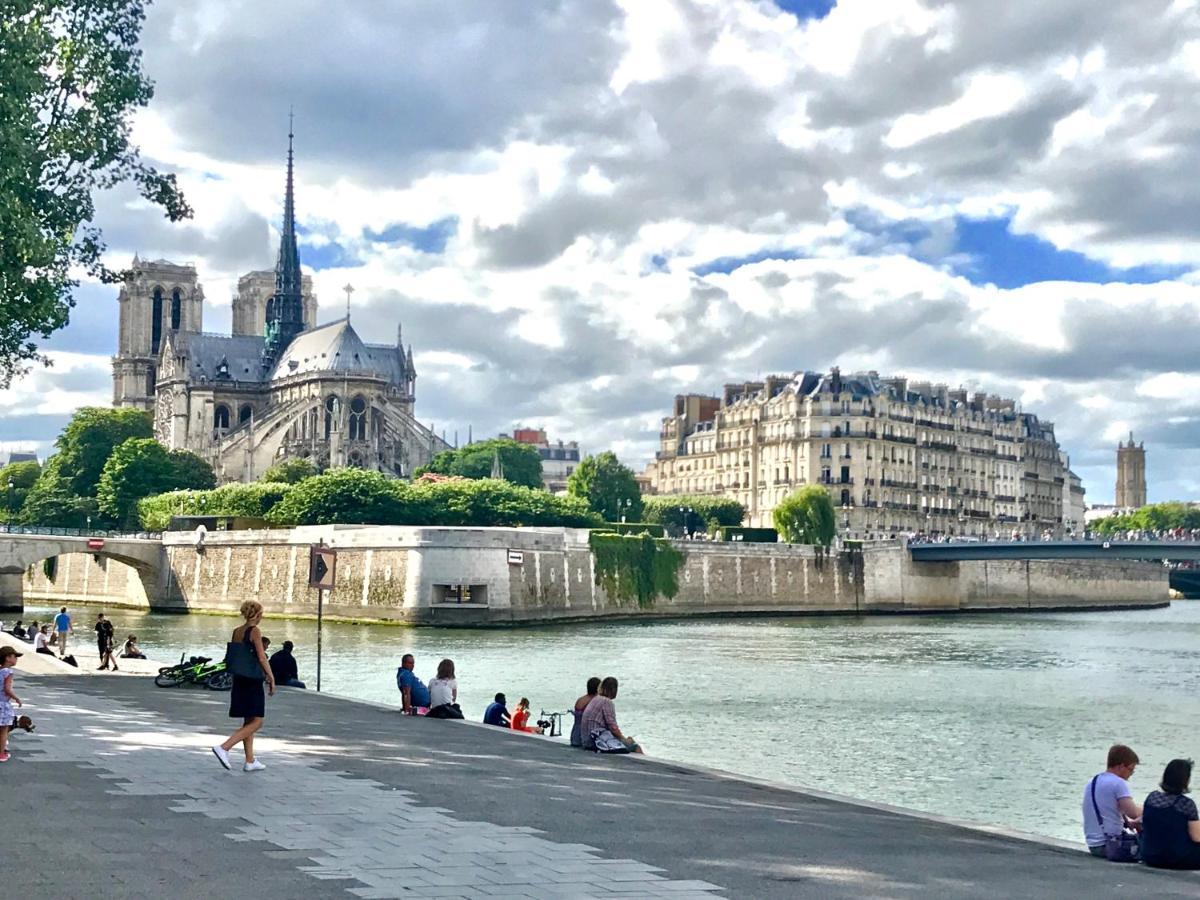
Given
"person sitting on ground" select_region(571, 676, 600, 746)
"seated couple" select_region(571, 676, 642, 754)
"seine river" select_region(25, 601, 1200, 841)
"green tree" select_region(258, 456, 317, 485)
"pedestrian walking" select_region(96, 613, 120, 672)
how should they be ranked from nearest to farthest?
"seated couple" select_region(571, 676, 642, 754) → "person sitting on ground" select_region(571, 676, 600, 746) → "seine river" select_region(25, 601, 1200, 841) → "pedestrian walking" select_region(96, 613, 120, 672) → "green tree" select_region(258, 456, 317, 485)

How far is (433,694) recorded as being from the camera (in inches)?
869

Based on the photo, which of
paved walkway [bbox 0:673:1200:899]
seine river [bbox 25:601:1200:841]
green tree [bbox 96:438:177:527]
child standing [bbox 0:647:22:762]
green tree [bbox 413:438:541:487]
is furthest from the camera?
green tree [bbox 413:438:541:487]

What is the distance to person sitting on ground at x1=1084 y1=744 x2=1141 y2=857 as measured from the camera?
12.3 metres

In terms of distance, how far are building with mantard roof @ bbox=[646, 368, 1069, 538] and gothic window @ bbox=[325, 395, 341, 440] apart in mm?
28841

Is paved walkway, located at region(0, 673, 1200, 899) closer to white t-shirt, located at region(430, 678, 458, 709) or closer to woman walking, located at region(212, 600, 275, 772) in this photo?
woman walking, located at region(212, 600, 275, 772)

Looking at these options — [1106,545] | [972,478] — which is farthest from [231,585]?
[972,478]

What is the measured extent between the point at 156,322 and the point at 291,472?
51212mm

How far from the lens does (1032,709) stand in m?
37.1

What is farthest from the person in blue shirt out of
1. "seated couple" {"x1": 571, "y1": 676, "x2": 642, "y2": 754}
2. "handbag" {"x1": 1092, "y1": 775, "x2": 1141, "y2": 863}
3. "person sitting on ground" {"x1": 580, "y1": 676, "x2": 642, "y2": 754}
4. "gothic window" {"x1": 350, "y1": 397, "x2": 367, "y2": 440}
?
"gothic window" {"x1": 350, "y1": 397, "x2": 367, "y2": 440}

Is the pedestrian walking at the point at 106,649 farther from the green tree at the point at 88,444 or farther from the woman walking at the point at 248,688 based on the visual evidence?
the green tree at the point at 88,444

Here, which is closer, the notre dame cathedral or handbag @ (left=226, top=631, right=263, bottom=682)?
handbag @ (left=226, top=631, right=263, bottom=682)

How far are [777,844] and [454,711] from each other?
10681 millimetres

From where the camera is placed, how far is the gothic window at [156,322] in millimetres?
160875

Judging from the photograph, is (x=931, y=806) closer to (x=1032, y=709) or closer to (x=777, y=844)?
(x=777, y=844)
